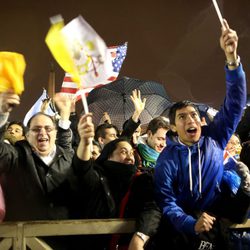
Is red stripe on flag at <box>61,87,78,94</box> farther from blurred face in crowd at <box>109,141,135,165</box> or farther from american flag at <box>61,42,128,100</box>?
blurred face in crowd at <box>109,141,135,165</box>

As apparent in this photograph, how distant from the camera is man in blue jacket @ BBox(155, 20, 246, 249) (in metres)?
2.76

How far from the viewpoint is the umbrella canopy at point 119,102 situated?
18.6 ft

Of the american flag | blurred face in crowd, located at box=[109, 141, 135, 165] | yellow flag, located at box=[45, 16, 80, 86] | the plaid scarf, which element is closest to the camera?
yellow flag, located at box=[45, 16, 80, 86]

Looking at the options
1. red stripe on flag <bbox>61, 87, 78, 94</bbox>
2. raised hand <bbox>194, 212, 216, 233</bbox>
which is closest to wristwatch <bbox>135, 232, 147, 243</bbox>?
raised hand <bbox>194, 212, 216, 233</bbox>

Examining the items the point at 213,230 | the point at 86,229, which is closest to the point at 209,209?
the point at 213,230

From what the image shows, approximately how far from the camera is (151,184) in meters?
2.92

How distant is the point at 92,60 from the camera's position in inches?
111

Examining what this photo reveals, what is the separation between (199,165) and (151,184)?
34cm

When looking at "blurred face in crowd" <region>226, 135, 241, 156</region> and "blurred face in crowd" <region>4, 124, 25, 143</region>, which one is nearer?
"blurred face in crowd" <region>226, 135, 241, 156</region>

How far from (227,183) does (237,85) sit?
0.61 metres

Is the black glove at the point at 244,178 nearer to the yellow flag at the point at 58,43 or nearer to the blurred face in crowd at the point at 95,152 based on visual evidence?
the yellow flag at the point at 58,43

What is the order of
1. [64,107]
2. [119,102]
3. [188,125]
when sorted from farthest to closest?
[119,102]
[64,107]
[188,125]

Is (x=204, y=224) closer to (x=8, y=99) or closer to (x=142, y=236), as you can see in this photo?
(x=142, y=236)

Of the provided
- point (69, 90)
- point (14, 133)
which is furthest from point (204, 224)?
point (14, 133)
